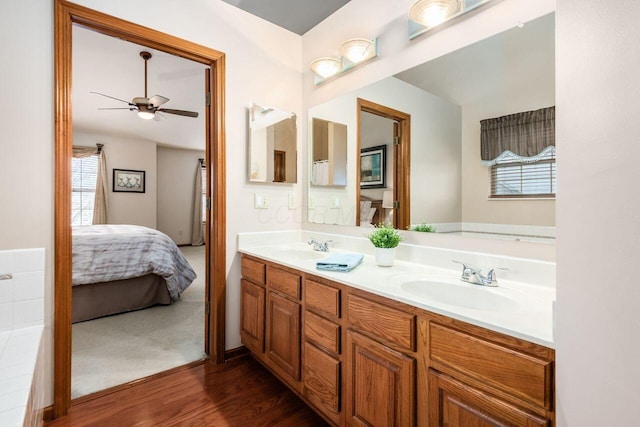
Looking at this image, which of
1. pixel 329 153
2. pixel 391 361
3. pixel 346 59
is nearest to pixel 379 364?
pixel 391 361

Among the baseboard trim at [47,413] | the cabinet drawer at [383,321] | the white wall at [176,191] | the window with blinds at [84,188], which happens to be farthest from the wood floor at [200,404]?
the white wall at [176,191]

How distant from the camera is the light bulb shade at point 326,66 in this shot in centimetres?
221

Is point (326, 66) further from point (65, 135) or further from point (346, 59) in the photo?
point (65, 135)

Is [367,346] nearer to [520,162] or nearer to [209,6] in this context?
[520,162]

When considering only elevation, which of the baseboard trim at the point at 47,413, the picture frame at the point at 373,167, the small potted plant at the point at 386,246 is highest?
the picture frame at the point at 373,167

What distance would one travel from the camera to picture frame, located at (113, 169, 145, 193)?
248 inches

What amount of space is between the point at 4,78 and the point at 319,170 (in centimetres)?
184

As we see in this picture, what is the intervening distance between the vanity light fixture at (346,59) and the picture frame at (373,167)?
60cm

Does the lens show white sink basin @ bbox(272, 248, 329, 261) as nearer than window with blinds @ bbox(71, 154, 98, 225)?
Yes

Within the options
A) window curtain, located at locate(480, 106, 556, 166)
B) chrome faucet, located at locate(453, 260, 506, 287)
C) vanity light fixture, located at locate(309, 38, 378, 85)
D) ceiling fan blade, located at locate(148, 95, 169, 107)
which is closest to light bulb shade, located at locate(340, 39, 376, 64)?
vanity light fixture, located at locate(309, 38, 378, 85)

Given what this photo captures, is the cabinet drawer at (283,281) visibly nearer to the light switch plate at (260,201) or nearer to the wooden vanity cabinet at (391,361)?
the wooden vanity cabinet at (391,361)

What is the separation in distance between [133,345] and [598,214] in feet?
9.49

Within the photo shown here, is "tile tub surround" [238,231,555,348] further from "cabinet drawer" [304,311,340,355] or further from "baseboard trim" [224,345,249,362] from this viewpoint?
"baseboard trim" [224,345,249,362]

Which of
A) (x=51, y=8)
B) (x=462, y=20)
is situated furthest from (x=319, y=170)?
(x=51, y=8)
